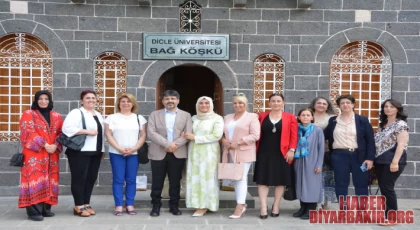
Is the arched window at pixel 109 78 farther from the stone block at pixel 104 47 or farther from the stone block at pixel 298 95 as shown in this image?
the stone block at pixel 298 95

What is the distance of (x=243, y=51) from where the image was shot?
7461 mm

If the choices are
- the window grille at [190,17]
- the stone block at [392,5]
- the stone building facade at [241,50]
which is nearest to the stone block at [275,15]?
the stone building facade at [241,50]

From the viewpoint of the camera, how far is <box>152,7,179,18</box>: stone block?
24.2 feet

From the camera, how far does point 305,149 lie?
5.59 meters

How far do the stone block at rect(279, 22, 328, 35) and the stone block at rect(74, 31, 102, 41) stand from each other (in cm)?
319

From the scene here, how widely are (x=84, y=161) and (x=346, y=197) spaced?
351 cm

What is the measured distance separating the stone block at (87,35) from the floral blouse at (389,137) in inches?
189

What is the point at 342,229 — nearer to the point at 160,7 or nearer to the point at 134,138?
the point at 134,138

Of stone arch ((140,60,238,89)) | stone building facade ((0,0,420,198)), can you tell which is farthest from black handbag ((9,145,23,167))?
stone arch ((140,60,238,89))

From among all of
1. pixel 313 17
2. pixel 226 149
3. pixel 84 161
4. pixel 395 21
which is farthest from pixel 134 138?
pixel 395 21

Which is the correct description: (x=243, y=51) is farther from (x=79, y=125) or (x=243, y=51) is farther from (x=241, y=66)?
(x=79, y=125)

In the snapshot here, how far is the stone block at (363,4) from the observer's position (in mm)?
7504

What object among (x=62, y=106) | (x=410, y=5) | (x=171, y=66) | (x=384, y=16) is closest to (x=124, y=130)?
(x=171, y=66)

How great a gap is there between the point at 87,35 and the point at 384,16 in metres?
5.22
